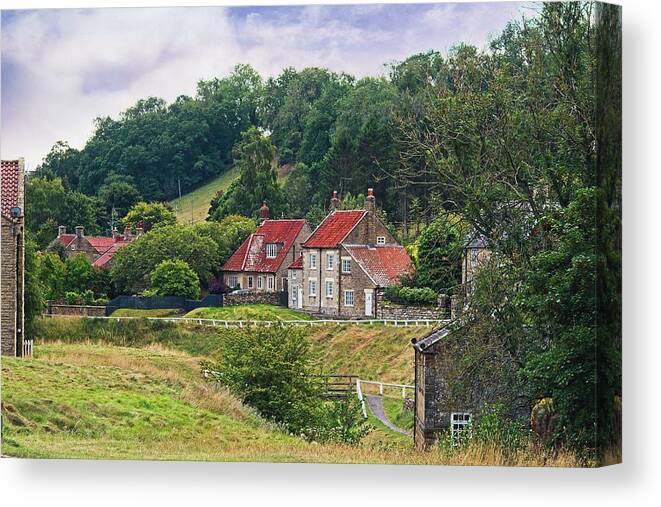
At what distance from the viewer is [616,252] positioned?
1426 cm

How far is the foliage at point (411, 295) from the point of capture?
15.2 m

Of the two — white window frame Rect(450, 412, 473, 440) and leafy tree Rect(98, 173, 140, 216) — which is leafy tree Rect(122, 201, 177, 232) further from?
white window frame Rect(450, 412, 473, 440)

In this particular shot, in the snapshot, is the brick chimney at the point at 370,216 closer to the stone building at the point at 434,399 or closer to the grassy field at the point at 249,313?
the grassy field at the point at 249,313

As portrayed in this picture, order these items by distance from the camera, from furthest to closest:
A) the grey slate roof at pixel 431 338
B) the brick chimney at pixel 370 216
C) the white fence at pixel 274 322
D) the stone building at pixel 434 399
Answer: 1. the brick chimney at pixel 370 216
2. the white fence at pixel 274 322
3. the grey slate roof at pixel 431 338
4. the stone building at pixel 434 399

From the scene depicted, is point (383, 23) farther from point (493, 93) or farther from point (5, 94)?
point (5, 94)

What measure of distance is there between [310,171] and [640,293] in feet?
13.0

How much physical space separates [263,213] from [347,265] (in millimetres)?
1116

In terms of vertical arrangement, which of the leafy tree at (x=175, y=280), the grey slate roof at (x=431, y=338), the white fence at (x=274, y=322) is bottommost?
the grey slate roof at (x=431, y=338)

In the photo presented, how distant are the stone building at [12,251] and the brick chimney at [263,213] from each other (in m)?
2.66

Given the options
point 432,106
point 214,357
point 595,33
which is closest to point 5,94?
point 214,357

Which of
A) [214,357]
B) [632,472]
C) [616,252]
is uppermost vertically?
[616,252]

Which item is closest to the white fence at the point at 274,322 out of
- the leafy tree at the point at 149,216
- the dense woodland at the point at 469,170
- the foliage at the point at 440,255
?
the foliage at the point at 440,255

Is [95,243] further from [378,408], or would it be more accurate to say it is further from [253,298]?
[378,408]

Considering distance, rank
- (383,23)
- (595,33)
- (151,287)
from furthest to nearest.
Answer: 1. (151,287)
2. (383,23)
3. (595,33)
